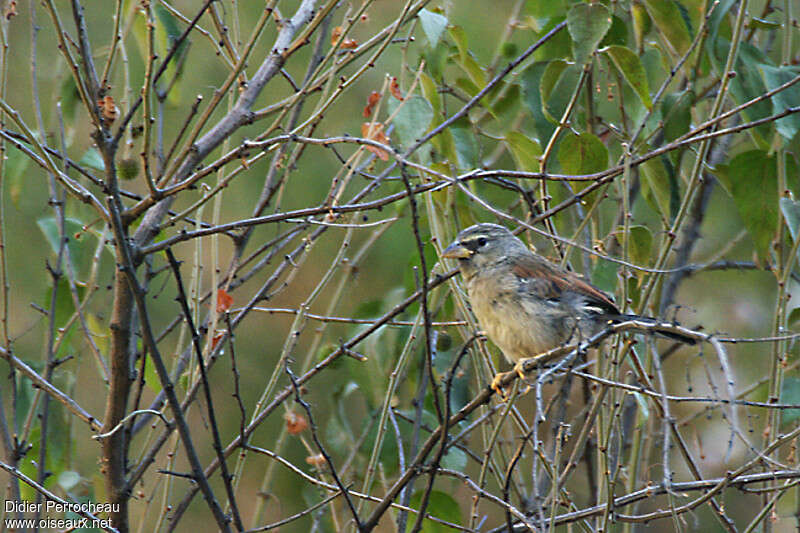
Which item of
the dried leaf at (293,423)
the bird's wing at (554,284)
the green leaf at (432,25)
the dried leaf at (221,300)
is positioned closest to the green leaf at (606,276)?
the bird's wing at (554,284)

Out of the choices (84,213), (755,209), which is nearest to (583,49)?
(755,209)

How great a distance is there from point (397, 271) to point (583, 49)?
2.13 m

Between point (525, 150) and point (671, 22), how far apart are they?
880 mm

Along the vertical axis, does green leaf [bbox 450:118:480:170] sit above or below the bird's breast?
above

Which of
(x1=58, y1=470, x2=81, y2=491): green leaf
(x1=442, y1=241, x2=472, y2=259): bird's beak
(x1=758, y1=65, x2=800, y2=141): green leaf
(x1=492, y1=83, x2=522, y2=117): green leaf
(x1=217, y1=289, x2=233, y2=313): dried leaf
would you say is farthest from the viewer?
(x1=492, y1=83, x2=522, y2=117): green leaf

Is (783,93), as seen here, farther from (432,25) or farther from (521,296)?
(432,25)

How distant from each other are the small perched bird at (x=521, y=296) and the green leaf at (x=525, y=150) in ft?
0.95

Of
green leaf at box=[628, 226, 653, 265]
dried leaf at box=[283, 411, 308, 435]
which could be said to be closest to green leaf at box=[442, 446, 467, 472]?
dried leaf at box=[283, 411, 308, 435]

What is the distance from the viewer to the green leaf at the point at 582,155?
11.1 ft

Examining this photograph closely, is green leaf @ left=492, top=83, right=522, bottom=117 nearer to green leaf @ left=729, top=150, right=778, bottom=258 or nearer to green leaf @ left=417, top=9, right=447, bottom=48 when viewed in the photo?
green leaf @ left=417, top=9, right=447, bottom=48

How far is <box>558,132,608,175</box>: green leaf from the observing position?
11.1 ft

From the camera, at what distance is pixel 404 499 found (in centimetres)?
332

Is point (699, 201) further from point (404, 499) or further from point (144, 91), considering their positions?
point (144, 91)

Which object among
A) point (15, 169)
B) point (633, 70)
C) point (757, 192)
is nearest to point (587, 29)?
point (633, 70)
